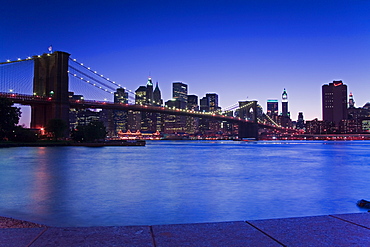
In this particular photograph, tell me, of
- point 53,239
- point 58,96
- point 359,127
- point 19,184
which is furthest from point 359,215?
point 359,127

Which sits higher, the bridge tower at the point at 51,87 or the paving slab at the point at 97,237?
the bridge tower at the point at 51,87

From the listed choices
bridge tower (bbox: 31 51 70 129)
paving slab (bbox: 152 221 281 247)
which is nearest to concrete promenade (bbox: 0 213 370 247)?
paving slab (bbox: 152 221 281 247)

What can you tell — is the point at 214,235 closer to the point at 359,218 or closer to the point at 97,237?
the point at 97,237

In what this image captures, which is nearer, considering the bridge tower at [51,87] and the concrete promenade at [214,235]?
the concrete promenade at [214,235]

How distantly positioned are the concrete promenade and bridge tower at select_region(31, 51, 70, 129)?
57.7 metres

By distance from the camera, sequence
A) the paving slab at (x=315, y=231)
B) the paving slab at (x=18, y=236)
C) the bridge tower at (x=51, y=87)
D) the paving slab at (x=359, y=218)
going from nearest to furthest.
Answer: the paving slab at (x=18, y=236) → the paving slab at (x=315, y=231) → the paving slab at (x=359, y=218) → the bridge tower at (x=51, y=87)

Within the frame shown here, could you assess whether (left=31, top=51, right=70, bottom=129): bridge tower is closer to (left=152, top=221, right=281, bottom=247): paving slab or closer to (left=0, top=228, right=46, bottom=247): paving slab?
(left=0, top=228, right=46, bottom=247): paving slab

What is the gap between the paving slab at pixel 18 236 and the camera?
287cm

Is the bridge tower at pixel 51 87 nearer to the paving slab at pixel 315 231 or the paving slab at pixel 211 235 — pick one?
the paving slab at pixel 211 235

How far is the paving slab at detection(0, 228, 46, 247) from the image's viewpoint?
2.87 metres

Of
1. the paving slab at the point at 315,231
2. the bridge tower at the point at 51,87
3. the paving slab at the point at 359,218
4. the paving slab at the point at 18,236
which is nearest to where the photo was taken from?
the paving slab at the point at 18,236

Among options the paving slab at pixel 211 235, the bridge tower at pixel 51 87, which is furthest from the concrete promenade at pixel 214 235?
the bridge tower at pixel 51 87

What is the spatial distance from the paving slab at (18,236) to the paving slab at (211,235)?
3.61ft

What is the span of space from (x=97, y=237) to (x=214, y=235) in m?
1.09
